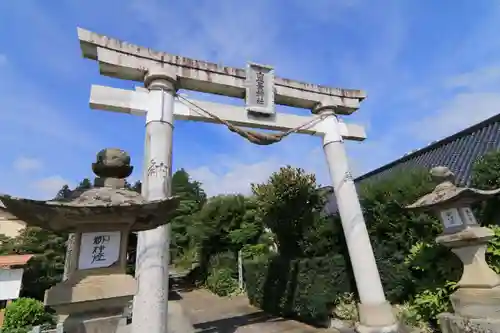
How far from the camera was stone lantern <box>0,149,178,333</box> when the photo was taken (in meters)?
2.19

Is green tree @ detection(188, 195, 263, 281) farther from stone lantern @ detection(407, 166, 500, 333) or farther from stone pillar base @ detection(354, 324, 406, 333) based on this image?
stone lantern @ detection(407, 166, 500, 333)

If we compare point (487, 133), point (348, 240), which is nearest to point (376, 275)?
point (348, 240)

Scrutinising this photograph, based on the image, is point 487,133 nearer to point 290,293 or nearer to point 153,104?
point 290,293

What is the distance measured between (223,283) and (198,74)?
948cm

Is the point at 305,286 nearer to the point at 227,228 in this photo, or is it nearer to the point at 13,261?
the point at 227,228

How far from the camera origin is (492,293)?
377cm

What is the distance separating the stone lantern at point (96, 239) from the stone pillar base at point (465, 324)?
14.1ft

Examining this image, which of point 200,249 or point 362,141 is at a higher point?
point 362,141

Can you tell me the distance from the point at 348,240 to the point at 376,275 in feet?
2.49

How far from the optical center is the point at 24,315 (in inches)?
290

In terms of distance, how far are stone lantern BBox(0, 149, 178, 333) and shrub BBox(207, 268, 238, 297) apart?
32.9 feet

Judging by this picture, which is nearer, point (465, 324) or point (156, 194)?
point (465, 324)

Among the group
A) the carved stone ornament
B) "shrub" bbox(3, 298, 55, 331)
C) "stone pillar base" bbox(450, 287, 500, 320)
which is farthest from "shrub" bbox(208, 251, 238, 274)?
the carved stone ornament

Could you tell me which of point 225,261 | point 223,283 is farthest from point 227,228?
point 223,283
